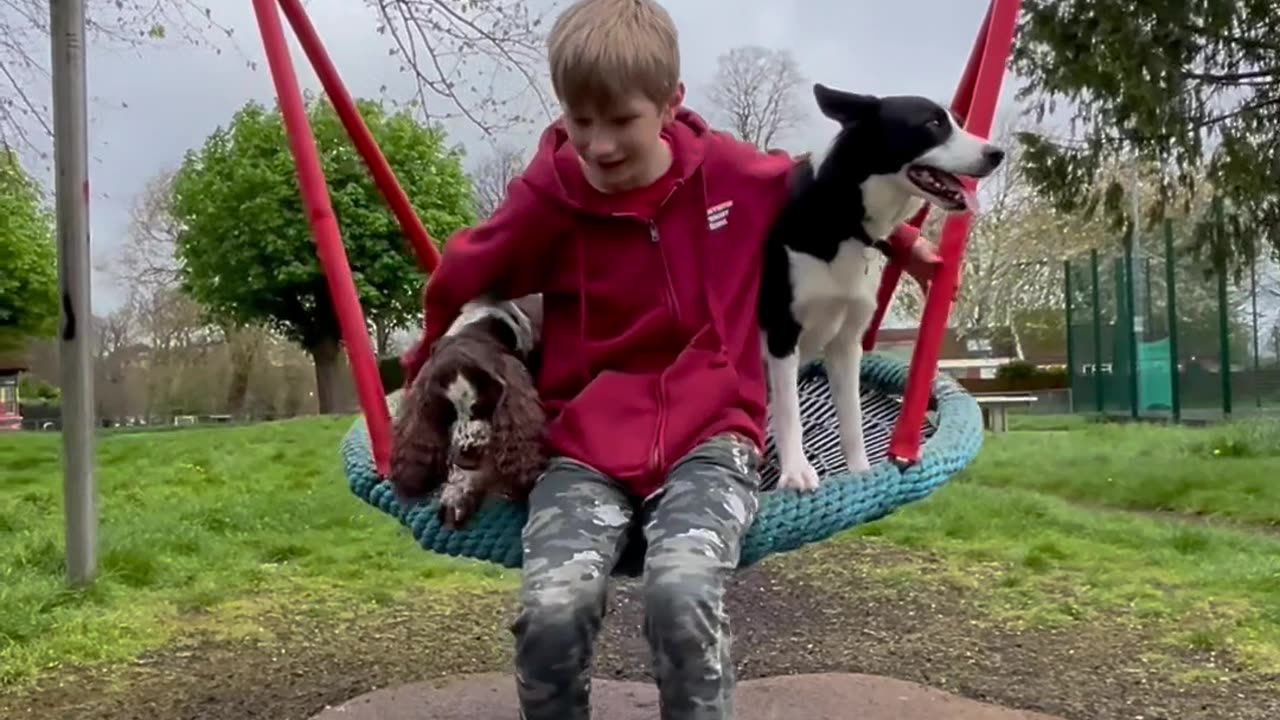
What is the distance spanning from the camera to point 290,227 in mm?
15352

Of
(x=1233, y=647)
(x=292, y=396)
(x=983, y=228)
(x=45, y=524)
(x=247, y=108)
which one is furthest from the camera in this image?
(x=983, y=228)

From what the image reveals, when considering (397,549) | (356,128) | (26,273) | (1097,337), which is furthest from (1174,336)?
(26,273)

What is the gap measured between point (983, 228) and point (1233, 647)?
80.4 ft

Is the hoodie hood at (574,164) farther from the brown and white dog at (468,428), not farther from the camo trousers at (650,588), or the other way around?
the camo trousers at (650,588)

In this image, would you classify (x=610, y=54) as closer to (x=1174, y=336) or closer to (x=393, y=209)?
(x=393, y=209)

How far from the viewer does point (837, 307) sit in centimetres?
214

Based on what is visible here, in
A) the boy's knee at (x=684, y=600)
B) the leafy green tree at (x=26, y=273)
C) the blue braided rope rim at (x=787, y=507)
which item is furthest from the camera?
the leafy green tree at (x=26, y=273)

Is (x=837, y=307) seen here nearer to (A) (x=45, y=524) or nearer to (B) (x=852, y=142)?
(B) (x=852, y=142)

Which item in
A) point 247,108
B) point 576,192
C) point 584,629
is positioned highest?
point 247,108

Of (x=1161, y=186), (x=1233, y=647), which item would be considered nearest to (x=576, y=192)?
(x=1233, y=647)

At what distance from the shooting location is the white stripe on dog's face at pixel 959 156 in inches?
78.3

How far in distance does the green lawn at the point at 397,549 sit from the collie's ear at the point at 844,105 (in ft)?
A: 7.49

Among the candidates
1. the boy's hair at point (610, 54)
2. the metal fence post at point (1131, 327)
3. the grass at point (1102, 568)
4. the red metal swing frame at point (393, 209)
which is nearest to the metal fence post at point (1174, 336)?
the metal fence post at point (1131, 327)

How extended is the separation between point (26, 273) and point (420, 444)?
18.6 metres
